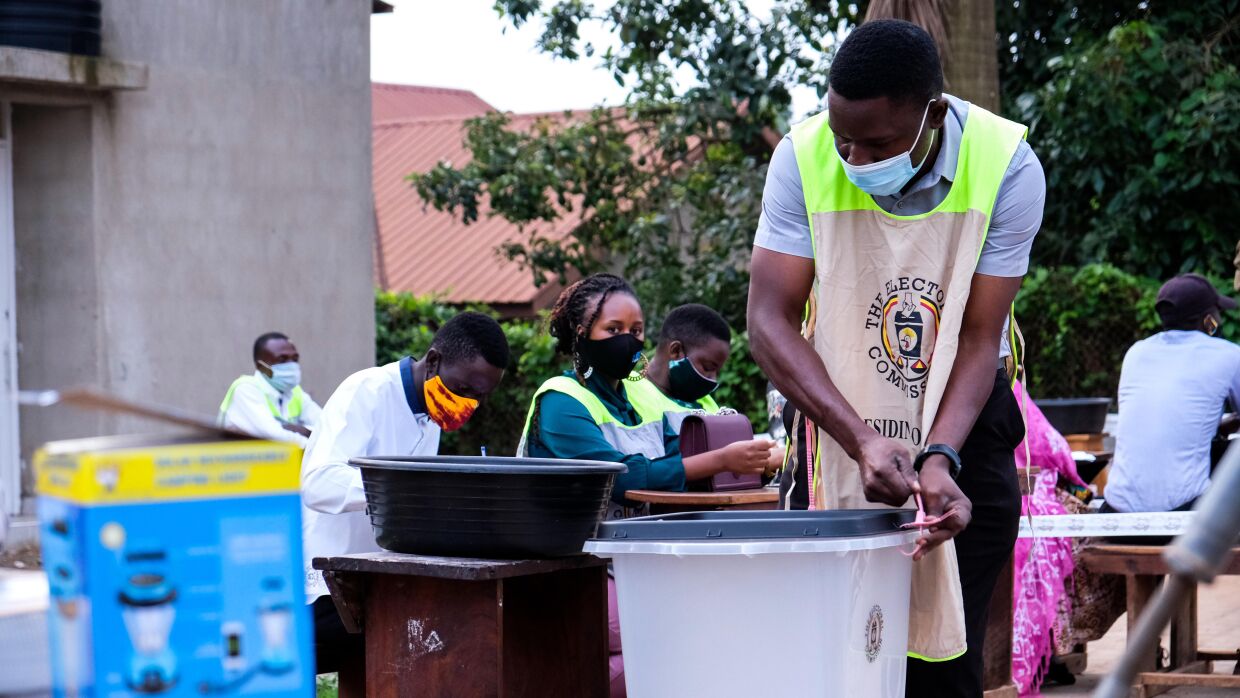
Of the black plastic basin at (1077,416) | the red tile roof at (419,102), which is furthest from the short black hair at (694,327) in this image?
the red tile roof at (419,102)

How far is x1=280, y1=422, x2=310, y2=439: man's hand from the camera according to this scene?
9508 mm

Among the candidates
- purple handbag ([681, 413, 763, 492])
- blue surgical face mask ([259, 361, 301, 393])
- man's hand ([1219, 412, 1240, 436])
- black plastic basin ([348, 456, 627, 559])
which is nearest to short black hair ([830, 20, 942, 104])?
black plastic basin ([348, 456, 627, 559])

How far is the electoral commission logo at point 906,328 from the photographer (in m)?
3.25

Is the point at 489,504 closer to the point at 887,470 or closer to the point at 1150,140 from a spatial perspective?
the point at 887,470

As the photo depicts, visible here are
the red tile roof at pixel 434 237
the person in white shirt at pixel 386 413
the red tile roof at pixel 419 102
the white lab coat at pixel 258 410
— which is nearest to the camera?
the person in white shirt at pixel 386 413

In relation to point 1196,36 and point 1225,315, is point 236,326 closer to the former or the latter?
point 1225,315

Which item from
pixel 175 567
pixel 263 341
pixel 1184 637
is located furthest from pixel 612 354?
pixel 263 341

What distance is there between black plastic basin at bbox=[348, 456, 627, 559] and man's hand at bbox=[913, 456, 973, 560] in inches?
39.7

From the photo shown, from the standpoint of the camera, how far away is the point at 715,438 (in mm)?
5512

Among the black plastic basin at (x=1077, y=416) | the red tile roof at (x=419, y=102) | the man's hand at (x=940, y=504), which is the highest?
the red tile roof at (x=419, y=102)

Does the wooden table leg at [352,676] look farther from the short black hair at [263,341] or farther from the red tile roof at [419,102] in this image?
the red tile roof at [419,102]

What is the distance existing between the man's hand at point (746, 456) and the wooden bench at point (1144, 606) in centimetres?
183

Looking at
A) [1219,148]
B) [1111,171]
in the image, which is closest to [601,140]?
[1111,171]

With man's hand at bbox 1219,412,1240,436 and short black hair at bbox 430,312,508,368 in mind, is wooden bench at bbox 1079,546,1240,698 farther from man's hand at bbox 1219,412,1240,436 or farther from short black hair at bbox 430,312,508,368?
short black hair at bbox 430,312,508,368
